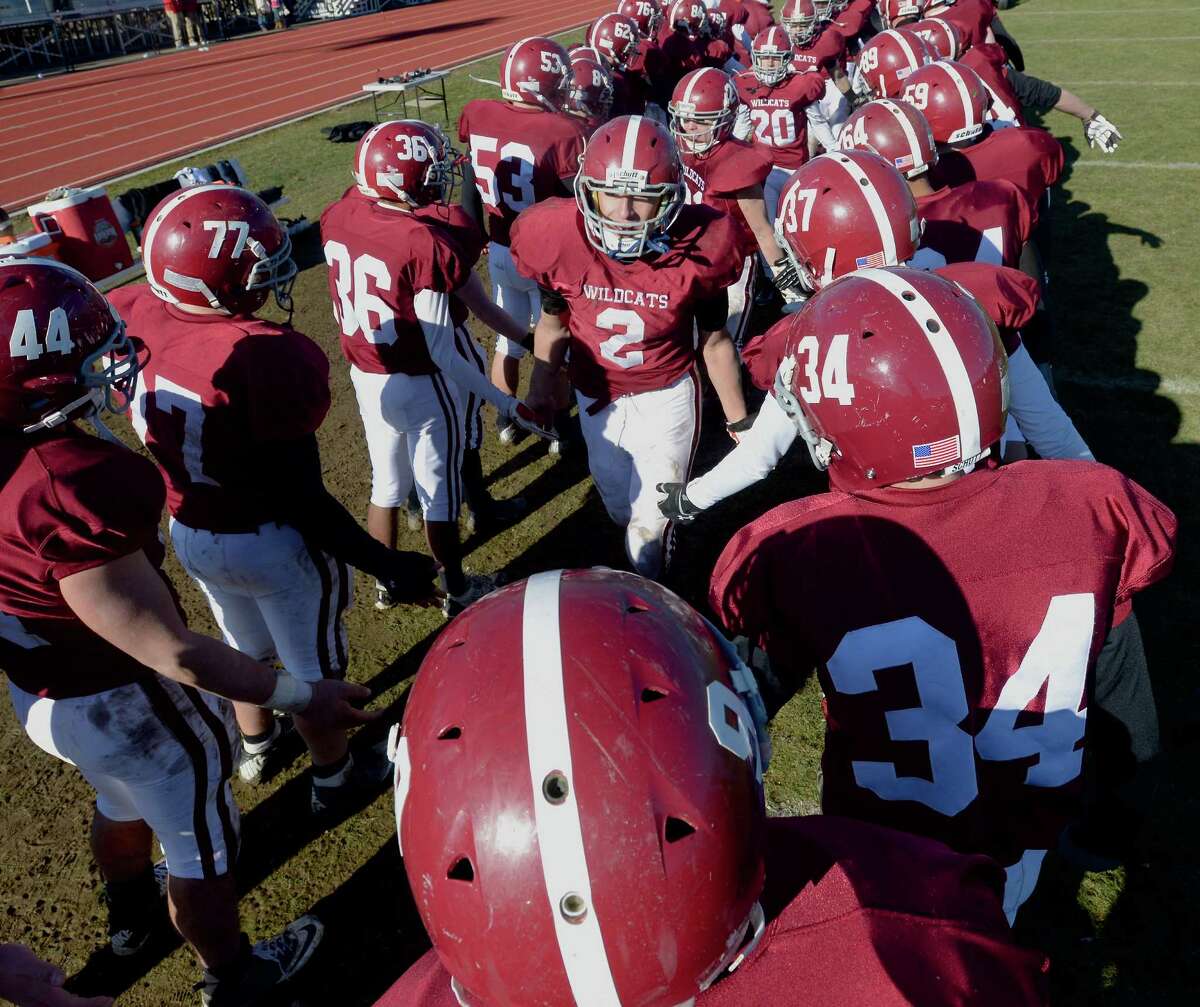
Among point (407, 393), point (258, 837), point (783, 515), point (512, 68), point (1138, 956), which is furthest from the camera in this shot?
point (512, 68)

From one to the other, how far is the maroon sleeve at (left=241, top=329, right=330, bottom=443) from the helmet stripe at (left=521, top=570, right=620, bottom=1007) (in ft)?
5.67

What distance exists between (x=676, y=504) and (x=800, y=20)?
742 centimetres

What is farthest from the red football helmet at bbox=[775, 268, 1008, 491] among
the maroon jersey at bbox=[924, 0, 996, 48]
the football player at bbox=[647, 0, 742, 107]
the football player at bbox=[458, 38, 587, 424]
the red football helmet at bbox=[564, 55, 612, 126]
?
the football player at bbox=[647, 0, 742, 107]

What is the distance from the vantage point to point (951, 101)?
4.54m

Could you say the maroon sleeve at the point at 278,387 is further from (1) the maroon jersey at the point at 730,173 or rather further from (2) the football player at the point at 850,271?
(1) the maroon jersey at the point at 730,173

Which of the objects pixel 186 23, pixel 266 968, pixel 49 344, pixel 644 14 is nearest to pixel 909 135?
pixel 49 344

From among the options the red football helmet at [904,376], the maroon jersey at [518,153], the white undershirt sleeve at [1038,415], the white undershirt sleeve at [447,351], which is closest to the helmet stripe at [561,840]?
the red football helmet at [904,376]

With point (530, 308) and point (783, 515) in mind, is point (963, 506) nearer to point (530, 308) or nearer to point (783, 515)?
point (783, 515)

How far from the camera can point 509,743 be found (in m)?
1.32

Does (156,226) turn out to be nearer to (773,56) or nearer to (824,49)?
(773,56)

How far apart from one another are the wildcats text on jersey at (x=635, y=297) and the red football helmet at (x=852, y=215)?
1.95ft

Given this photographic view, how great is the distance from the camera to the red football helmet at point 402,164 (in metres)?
3.97

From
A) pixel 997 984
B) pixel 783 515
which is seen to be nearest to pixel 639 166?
pixel 783 515

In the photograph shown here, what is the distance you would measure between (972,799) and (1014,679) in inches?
11.9
